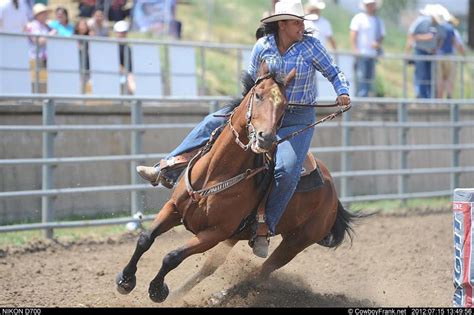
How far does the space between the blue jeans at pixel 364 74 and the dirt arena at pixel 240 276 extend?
15.2 feet

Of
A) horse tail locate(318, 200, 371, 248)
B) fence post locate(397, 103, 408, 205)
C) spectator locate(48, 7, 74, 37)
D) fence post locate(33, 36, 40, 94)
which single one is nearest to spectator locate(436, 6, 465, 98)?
fence post locate(397, 103, 408, 205)

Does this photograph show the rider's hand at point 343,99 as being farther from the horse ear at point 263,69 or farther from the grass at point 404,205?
the grass at point 404,205

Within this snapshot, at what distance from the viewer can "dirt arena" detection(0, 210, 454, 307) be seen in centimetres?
718

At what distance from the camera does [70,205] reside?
404 inches

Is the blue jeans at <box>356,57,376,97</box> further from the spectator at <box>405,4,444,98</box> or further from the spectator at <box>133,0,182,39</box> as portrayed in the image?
the spectator at <box>133,0,182,39</box>

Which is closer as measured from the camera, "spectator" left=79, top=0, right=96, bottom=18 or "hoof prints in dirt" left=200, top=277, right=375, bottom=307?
"hoof prints in dirt" left=200, top=277, right=375, bottom=307

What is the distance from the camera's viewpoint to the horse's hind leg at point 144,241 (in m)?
6.48

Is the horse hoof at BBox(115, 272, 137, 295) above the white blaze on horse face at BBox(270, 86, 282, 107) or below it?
below

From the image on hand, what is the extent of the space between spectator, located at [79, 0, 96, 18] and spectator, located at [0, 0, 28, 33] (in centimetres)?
165

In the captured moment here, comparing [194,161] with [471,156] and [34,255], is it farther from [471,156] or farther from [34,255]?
[471,156]

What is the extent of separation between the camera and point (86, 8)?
44.4 ft

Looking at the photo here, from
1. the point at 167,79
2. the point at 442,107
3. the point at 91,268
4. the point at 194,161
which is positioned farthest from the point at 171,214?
the point at 442,107

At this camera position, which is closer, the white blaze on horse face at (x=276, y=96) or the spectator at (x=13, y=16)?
the white blaze on horse face at (x=276, y=96)

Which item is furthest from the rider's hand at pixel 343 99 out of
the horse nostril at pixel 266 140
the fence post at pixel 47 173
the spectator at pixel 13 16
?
the spectator at pixel 13 16
